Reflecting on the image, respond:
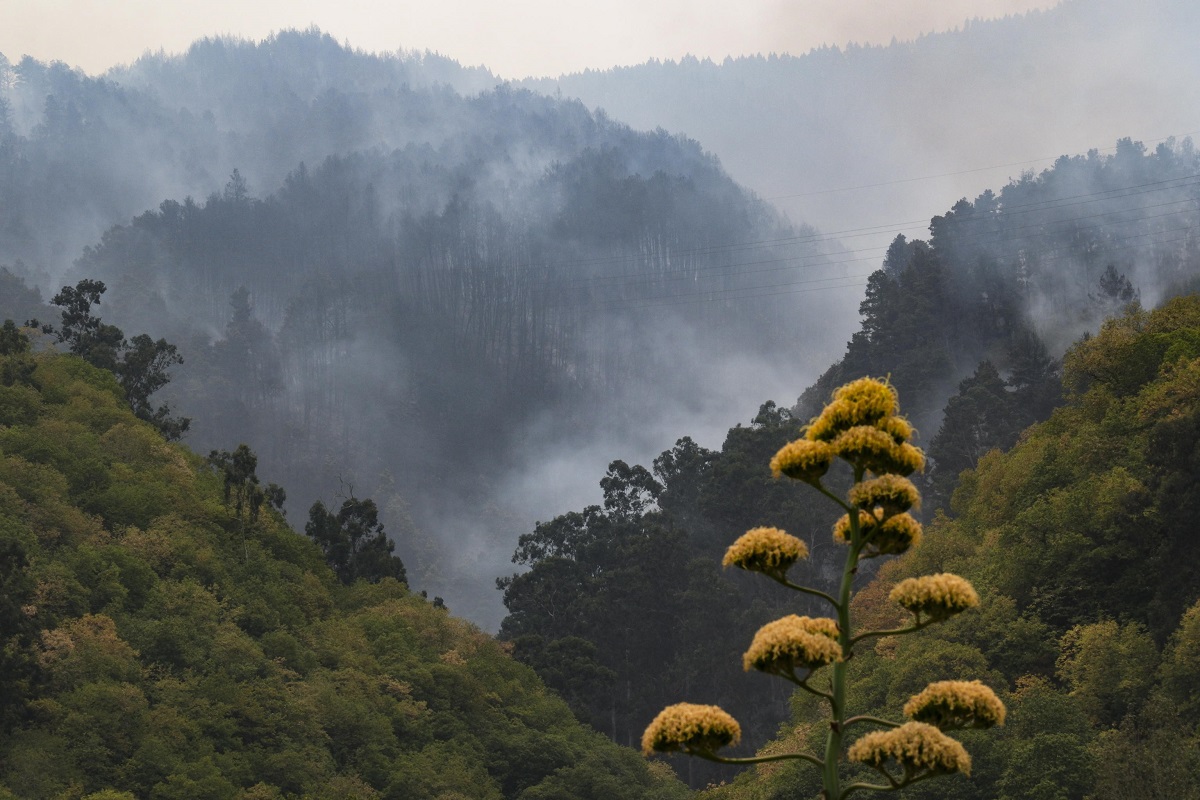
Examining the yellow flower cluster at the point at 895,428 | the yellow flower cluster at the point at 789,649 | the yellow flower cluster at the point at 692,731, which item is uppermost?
the yellow flower cluster at the point at 895,428

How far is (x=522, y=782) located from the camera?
2744 inches

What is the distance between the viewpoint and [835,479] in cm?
11794

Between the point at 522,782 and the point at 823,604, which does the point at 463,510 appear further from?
the point at 522,782

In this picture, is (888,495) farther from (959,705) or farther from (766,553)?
(959,705)

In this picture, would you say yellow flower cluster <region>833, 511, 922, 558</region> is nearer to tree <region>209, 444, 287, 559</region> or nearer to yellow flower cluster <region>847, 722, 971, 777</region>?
yellow flower cluster <region>847, 722, 971, 777</region>

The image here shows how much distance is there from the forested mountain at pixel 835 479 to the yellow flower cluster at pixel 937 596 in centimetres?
6422

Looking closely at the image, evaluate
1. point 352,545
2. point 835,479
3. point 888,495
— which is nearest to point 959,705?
point 888,495

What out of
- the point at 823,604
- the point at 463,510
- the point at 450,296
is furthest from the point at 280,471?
the point at 823,604

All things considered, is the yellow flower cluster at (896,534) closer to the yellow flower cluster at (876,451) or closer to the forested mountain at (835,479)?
the yellow flower cluster at (876,451)

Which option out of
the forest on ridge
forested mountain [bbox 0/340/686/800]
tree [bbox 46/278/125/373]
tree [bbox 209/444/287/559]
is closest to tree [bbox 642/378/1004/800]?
the forest on ridge

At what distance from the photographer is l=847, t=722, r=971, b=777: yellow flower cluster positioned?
9.25 meters

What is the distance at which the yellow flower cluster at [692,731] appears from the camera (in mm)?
9750

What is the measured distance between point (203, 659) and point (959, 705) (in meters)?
58.8

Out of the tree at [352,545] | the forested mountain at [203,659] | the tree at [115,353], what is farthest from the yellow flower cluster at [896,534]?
the tree at [115,353]
